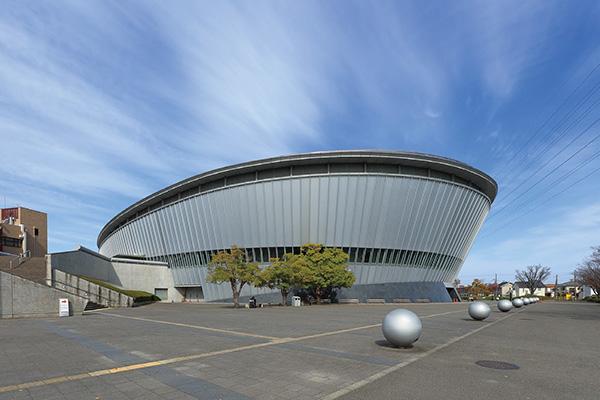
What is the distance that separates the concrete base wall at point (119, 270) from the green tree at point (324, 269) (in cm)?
2407

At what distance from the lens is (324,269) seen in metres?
40.8

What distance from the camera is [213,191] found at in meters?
55.2

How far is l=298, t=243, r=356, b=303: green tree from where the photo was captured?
40531 mm

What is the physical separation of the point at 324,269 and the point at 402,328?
3017cm

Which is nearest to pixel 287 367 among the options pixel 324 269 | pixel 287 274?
pixel 287 274

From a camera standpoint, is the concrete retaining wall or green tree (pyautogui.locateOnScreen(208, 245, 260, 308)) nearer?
the concrete retaining wall

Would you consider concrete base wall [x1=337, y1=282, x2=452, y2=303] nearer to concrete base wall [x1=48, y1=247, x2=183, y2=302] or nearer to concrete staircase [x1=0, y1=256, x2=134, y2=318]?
concrete staircase [x1=0, y1=256, x2=134, y2=318]

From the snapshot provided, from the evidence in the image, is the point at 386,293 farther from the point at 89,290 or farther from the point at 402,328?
the point at 402,328

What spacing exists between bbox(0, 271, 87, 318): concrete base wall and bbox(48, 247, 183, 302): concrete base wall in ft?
21.3

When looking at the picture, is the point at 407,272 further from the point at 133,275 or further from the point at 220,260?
the point at 133,275

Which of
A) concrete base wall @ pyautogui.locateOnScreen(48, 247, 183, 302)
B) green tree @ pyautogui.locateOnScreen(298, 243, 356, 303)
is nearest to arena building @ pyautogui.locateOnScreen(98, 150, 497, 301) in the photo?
concrete base wall @ pyautogui.locateOnScreen(48, 247, 183, 302)

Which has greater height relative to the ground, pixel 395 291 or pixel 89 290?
pixel 89 290

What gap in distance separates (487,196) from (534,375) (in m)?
63.2

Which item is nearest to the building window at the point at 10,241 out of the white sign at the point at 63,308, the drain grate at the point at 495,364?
the white sign at the point at 63,308
